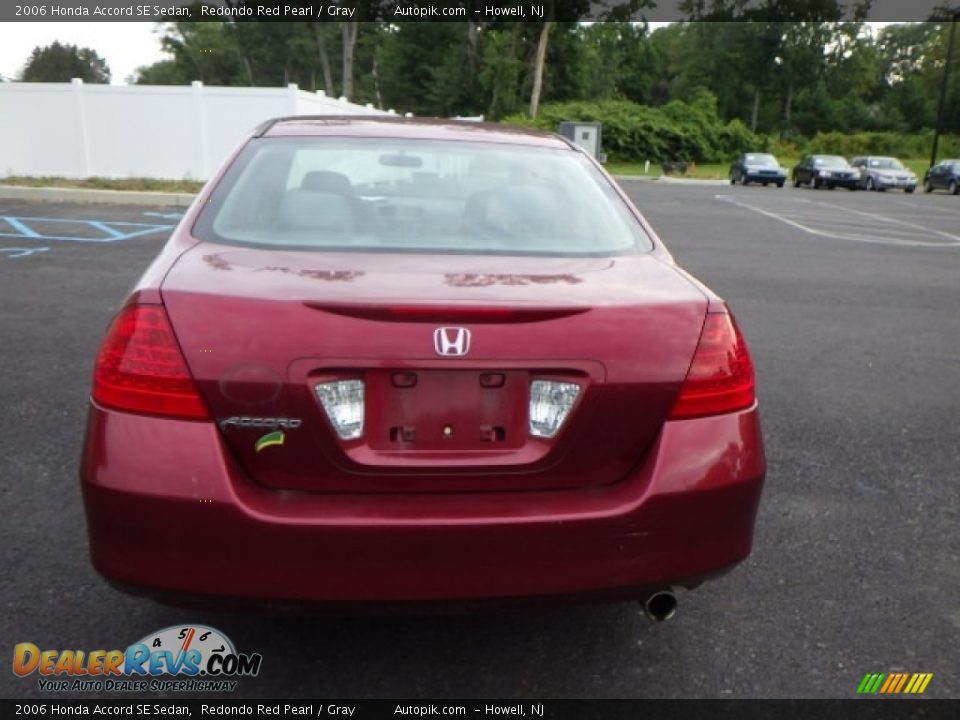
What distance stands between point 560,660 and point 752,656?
58 centimetres

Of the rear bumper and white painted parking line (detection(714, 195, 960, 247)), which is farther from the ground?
the rear bumper

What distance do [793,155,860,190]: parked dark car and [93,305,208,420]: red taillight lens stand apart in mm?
38309

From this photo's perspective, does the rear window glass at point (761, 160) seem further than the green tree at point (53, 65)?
No

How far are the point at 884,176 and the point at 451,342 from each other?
3836 cm

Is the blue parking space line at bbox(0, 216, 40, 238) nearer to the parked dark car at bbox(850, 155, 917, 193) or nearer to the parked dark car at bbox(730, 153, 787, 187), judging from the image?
the parked dark car at bbox(730, 153, 787, 187)

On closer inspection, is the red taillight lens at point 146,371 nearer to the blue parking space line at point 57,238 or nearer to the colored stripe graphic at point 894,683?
the colored stripe graphic at point 894,683

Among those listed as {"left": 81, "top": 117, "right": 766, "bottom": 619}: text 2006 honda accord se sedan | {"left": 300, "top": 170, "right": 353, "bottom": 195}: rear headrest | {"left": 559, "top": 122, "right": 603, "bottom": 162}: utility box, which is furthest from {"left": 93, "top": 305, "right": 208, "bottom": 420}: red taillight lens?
{"left": 559, "top": 122, "right": 603, "bottom": 162}: utility box

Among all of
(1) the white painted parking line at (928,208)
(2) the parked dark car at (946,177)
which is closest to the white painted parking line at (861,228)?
(1) the white painted parking line at (928,208)

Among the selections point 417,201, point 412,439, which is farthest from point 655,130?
point 412,439

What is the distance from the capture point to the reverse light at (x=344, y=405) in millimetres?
1970

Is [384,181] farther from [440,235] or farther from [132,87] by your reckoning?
[132,87]

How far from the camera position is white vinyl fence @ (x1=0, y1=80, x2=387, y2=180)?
59.7ft

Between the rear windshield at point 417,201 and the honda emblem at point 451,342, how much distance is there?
0.54 m

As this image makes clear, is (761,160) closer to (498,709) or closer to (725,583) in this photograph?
(725,583)
